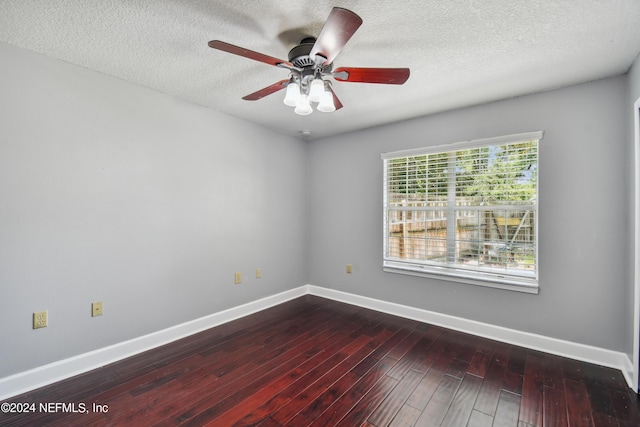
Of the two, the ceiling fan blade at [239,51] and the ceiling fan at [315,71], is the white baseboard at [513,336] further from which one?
the ceiling fan blade at [239,51]

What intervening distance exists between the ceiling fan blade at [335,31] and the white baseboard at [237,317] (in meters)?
2.73

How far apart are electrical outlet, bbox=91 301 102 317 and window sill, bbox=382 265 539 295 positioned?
2905 mm

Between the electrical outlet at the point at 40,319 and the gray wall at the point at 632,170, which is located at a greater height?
the gray wall at the point at 632,170

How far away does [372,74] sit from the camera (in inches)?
69.4

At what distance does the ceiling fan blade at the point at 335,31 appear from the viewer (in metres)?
1.28

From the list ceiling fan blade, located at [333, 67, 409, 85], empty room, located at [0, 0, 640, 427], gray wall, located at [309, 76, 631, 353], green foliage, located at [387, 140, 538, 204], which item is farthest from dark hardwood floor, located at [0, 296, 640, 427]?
ceiling fan blade, located at [333, 67, 409, 85]

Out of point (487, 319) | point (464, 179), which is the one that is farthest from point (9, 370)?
point (464, 179)

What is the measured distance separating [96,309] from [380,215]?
9.87ft

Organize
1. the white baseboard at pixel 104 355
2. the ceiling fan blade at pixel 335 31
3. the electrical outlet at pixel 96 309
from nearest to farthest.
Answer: the ceiling fan blade at pixel 335 31, the white baseboard at pixel 104 355, the electrical outlet at pixel 96 309

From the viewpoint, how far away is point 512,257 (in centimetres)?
277

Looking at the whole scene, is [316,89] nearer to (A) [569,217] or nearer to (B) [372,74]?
(B) [372,74]

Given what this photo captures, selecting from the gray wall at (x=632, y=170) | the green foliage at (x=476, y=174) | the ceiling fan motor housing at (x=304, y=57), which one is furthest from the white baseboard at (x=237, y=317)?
the ceiling fan motor housing at (x=304, y=57)

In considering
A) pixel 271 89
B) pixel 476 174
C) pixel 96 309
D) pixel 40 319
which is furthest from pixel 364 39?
pixel 40 319

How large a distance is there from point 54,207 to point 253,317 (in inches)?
84.1
